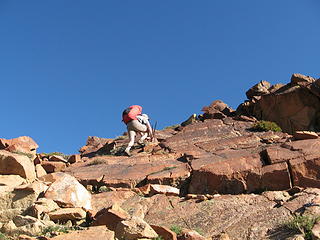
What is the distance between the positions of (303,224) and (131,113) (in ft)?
45.5

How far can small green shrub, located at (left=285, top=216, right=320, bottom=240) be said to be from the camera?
7734 mm

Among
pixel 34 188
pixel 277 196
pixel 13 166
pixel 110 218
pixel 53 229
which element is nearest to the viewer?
pixel 53 229

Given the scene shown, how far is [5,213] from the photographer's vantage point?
10.1 meters

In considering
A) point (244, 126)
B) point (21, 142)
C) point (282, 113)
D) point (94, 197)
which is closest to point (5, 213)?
point (94, 197)

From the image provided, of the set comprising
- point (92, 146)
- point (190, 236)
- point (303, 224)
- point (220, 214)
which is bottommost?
point (303, 224)

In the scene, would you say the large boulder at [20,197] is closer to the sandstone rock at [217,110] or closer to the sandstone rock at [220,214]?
the sandstone rock at [220,214]

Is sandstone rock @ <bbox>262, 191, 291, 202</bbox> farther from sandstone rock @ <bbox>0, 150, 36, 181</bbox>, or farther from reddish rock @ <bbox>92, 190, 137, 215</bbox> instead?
sandstone rock @ <bbox>0, 150, 36, 181</bbox>

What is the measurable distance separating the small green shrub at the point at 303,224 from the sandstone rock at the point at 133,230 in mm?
2858

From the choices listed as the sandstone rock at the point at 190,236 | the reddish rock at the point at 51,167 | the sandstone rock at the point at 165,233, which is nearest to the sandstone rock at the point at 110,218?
the sandstone rock at the point at 165,233

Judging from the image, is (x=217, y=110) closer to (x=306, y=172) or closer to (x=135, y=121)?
(x=135, y=121)

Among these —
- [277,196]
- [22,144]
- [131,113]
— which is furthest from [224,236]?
[22,144]

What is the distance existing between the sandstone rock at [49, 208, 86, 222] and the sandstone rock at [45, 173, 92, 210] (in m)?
0.63

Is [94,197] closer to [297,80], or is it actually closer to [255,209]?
[255,209]

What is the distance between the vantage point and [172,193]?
460 inches
